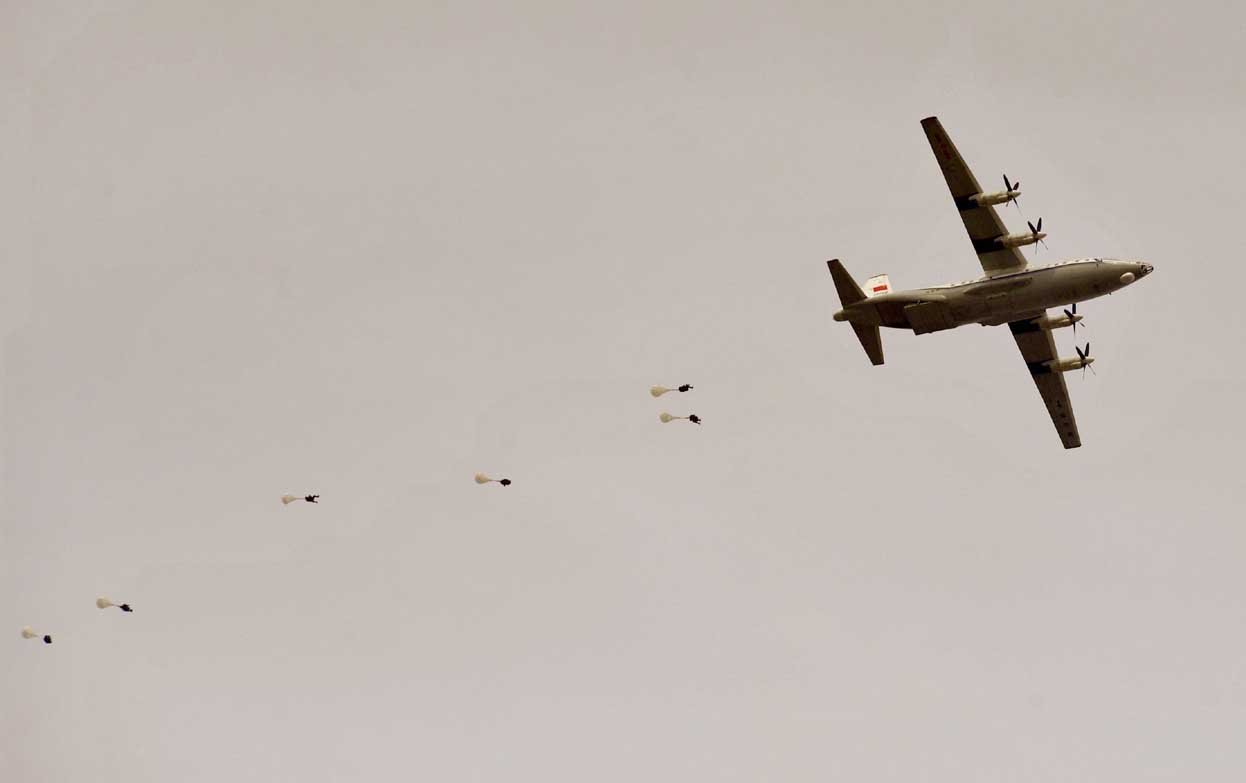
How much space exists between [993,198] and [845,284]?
10.4 m

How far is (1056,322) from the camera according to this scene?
397ft

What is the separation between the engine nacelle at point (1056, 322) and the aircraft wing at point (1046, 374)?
0.42 m

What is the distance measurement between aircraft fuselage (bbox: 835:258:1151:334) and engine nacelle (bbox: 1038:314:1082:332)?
7.02 m

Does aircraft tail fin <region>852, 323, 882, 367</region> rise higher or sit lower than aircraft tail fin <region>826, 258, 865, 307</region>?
lower

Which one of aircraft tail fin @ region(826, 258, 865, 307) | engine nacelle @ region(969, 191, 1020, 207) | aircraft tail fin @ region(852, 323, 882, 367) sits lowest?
aircraft tail fin @ region(852, 323, 882, 367)

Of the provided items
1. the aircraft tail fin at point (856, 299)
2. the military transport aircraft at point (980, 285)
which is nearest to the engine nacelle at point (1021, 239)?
the military transport aircraft at point (980, 285)

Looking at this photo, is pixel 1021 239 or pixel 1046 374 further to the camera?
pixel 1046 374

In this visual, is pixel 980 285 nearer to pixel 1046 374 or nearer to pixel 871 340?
pixel 871 340

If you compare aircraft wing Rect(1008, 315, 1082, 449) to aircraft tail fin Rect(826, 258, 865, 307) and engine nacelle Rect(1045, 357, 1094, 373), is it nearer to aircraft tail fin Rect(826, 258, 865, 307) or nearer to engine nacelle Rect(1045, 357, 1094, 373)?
engine nacelle Rect(1045, 357, 1094, 373)

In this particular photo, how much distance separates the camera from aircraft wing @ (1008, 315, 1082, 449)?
12331 centimetres

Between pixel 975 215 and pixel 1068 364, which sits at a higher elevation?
pixel 975 215

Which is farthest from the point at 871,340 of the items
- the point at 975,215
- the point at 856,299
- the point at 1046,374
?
the point at 1046,374

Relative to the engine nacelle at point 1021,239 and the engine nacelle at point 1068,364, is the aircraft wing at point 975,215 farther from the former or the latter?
the engine nacelle at point 1068,364

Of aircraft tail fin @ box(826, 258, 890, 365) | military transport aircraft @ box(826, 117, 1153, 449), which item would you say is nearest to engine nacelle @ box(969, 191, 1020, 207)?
military transport aircraft @ box(826, 117, 1153, 449)
